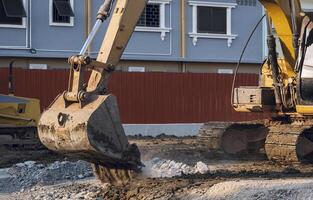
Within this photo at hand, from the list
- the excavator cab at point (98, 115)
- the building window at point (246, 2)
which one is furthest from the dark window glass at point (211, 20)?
the excavator cab at point (98, 115)

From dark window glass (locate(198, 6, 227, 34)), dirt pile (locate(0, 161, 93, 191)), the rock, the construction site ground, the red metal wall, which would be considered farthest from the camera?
dark window glass (locate(198, 6, 227, 34))

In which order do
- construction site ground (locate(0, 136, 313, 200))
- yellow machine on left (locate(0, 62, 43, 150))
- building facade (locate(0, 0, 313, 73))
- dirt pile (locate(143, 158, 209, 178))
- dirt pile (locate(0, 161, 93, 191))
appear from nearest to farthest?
construction site ground (locate(0, 136, 313, 200)) → dirt pile (locate(143, 158, 209, 178)) → dirt pile (locate(0, 161, 93, 191)) → yellow machine on left (locate(0, 62, 43, 150)) → building facade (locate(0, 0, 313, 73))

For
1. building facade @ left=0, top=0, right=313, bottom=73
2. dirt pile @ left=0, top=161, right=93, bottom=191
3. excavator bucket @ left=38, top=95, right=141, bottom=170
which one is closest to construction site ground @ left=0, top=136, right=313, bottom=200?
dirt pile @ left=0, top=161, right=93, bottom=191

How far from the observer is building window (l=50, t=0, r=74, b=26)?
88.1ft

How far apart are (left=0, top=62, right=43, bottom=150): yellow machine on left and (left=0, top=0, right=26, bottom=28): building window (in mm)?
9313

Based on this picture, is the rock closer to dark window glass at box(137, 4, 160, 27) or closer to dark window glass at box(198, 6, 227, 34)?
dark window glass at box(137, 4, 160, 27)

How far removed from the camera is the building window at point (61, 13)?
26.9m

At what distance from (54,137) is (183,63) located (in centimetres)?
2016

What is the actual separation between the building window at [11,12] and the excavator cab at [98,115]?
16488mm

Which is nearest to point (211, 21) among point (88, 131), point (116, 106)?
point (116, 106)

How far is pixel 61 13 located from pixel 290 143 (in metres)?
15.8

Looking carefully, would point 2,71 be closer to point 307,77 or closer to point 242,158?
point 242,158

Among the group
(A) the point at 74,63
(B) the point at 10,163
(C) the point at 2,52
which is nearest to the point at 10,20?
(C) the point at 2,52

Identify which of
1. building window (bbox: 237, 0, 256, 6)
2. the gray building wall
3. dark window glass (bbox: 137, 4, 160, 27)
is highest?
building window (bbox: 237, 0, 256, 6)
